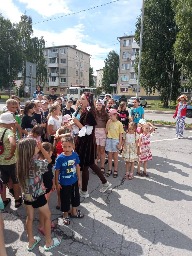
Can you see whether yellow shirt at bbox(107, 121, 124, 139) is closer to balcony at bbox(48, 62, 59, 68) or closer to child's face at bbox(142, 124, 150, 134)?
child's face at bbox(142, 124, 150, 134)

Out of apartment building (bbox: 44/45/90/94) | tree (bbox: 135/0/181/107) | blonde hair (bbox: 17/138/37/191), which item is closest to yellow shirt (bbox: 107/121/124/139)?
blonde hair (bbox: 17/138/37/191)

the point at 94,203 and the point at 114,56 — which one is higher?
the point at 114,56

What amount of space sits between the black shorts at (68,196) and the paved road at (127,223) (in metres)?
0.28

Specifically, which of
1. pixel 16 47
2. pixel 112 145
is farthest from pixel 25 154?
pixel 16 47

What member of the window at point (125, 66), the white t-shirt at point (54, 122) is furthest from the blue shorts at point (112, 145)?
the window at point (125, 66)

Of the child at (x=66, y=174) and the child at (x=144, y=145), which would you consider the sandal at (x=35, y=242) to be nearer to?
the child at (x=66, y=174)

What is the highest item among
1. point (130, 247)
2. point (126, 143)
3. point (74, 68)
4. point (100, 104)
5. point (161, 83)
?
point (74, 68)

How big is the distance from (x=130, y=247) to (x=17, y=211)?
2.06 m

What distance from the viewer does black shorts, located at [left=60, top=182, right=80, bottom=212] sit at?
378cm

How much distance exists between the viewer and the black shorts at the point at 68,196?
149 inches

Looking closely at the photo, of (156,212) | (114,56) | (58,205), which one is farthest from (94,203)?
(114,56)

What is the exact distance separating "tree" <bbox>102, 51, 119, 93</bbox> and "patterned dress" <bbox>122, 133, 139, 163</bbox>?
2471 inches

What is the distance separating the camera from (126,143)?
19.7 ft

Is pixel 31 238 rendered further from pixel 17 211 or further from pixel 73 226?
pixel 17 211
